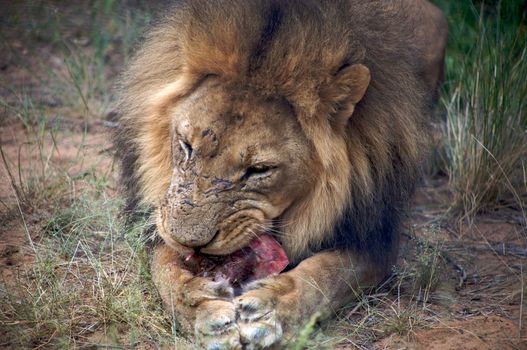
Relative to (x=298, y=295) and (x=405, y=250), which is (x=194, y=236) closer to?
(x=298, y=295)

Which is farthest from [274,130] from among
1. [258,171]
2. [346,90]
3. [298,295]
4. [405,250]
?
[405,250]

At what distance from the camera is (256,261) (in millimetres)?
3385

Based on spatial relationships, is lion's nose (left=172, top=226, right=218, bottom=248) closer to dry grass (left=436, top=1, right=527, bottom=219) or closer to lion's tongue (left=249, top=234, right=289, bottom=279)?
lion's tongue (left=249, top=234, right=289, bottom=279)

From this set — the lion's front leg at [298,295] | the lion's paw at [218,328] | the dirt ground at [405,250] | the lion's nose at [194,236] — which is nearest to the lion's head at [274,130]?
the lion's nose at [194,236]

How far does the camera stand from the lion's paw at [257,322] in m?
2.97

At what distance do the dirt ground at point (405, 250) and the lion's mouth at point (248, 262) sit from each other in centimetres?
40

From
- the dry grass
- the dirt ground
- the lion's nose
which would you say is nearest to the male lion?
the lion's nose

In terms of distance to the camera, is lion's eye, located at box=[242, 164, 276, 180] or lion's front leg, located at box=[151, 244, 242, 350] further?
lion's eye, located at box=[242, 164, 276, 180]

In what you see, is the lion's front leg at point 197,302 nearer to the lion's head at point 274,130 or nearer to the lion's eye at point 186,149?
the lion's head at point 274,130

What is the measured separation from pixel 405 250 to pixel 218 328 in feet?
5.97

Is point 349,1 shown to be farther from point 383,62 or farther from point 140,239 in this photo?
point 140,239

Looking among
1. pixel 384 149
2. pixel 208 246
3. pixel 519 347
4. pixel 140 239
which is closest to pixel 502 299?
pixel 519 347

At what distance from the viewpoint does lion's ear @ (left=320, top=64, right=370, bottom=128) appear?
127 inches

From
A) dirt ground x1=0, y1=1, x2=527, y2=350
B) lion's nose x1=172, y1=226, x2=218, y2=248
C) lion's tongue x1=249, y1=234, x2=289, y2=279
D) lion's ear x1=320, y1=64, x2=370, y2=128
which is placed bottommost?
dirt ground x1=0, y1=1, x2=527, y2=350
